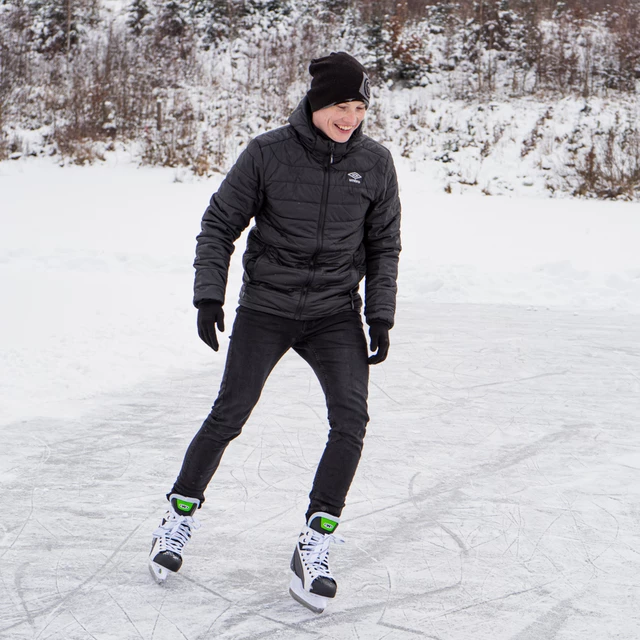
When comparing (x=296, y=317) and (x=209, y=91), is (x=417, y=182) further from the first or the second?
(x=296, y=317)

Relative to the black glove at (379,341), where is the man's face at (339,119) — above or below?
above

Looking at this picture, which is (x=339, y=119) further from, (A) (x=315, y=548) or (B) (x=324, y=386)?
(A) (x=315, y=548)

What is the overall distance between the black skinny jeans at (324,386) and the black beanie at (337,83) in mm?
613

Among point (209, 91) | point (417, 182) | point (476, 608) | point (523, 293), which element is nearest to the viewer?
point (476, 608)

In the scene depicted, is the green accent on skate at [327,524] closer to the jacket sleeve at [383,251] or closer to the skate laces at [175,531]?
the skate laces at [175,531]

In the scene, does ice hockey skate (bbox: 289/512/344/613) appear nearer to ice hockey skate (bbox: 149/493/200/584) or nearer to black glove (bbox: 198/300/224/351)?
ice hockey skate (bbox: 149/493/200/584)

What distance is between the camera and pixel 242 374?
2307mm

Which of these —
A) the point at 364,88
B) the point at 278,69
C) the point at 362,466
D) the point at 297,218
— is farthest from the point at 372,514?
the point at 278,69

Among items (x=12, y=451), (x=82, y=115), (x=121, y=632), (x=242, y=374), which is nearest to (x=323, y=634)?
(x=121, y=632)

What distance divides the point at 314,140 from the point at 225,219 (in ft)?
1.11

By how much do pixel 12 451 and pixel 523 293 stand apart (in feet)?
16.9

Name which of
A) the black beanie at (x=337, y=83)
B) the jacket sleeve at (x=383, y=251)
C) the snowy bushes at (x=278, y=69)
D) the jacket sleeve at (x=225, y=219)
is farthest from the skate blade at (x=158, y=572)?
the snowy bushes at (x=278, y=69)

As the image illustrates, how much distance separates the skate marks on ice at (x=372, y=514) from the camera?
2188 mm

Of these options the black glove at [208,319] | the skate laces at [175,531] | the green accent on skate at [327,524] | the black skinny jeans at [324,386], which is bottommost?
the skate laces at [175,531]
